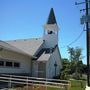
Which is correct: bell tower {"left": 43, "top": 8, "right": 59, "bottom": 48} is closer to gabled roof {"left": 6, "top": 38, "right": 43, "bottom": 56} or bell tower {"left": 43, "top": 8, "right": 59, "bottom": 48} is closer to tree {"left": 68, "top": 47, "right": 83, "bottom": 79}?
gabled roof {"left": 6, "top": 38, "right": 43, "bottom": 56}

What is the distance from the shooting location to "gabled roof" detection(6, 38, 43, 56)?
34.7m

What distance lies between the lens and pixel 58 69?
123 ft

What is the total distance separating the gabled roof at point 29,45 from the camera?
3467 centimetres

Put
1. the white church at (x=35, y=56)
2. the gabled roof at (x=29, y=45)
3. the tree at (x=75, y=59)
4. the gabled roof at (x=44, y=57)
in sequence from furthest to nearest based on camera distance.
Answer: the tree at (x=75, y=59) < the gabled roof at (x=29, y=45) < the gabled roof at (x=44, y=57) < the white church at (x=35, y=56)

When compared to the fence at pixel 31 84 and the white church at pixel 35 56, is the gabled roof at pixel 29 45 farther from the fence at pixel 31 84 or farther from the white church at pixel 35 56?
the fence at pixel 31 84

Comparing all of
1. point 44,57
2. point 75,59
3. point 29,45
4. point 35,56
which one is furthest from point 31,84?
point 75,59

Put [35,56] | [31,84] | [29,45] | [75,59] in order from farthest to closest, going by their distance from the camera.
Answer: [75,59] → [29,45] → [35,56] → [31,84]

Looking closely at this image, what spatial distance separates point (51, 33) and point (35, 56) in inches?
224

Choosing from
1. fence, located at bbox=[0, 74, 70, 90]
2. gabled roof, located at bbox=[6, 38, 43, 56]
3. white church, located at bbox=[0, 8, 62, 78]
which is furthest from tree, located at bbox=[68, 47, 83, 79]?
fence, located at bbox=[0, 74, 70, 90]

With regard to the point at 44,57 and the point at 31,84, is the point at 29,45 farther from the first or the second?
the point at 31,84

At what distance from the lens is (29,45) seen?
1441 inches

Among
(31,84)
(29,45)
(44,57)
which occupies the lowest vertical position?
(31,84)

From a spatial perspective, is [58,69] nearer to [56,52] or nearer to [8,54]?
[56,52]

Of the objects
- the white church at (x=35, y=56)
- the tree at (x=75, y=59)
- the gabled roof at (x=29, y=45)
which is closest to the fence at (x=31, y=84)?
the white church at (x=35, y=56)
